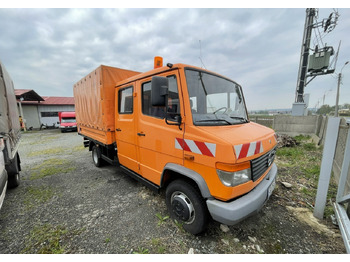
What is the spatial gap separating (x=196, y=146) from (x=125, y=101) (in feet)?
6.50

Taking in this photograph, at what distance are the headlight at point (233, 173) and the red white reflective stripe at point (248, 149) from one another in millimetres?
127

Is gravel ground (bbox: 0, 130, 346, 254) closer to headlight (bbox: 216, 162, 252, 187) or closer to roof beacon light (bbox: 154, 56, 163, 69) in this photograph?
headlight (bbox: 216, 162, 252, 187)

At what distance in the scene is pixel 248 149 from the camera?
1731 millimetres

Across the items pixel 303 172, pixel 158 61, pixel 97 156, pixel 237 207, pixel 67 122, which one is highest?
pixel 158 61

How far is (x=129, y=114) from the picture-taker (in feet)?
9.66

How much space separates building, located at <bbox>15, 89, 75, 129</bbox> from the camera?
16828 millimetres

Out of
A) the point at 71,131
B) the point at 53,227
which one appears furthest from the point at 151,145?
the point at 71,131

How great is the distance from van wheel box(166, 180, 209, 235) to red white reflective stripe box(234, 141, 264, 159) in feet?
2.73

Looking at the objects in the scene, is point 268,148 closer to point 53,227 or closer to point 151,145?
point 151,145

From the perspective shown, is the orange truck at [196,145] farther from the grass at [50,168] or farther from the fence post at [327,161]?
the grass at [50,168]

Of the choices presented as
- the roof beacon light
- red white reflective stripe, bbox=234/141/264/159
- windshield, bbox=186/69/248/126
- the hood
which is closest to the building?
the roof beacon light

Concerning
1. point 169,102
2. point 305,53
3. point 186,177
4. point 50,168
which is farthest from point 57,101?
point 305,53

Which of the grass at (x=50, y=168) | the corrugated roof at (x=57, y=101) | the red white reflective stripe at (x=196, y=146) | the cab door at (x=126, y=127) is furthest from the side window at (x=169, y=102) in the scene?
the corrugated roof at (x=57, y=101)

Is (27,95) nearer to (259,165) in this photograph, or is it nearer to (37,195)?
(37,195)
